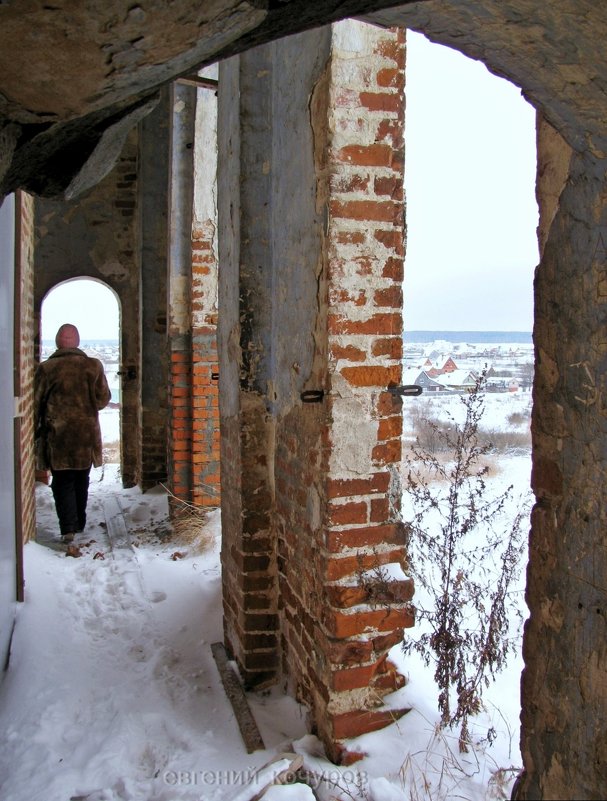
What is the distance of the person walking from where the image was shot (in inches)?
235

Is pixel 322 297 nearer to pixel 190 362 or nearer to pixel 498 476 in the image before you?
pixel 190 362

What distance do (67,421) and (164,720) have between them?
359cm

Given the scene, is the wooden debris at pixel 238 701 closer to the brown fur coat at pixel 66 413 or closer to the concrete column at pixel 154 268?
the brown fur coat at pixel 66 413

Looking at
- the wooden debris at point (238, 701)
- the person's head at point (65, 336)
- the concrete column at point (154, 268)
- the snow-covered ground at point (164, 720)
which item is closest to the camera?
the snow-covered ground at point (164, 720)

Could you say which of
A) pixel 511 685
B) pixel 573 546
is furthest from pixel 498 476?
pixel 573 546

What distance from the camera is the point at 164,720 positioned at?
2984 mm

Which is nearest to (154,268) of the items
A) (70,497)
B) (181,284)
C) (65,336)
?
(181,284)

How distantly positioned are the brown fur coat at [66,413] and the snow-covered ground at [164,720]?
4.74 ft

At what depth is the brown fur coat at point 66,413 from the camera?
596cm

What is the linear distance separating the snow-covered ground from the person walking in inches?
54.2

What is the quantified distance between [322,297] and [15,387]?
2542mm

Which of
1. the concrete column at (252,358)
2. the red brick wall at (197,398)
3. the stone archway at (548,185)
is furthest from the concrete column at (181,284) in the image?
the stone archway at (548,185)

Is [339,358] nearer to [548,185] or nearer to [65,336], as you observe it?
A: [548,185]

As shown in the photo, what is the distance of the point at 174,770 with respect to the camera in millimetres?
2611
